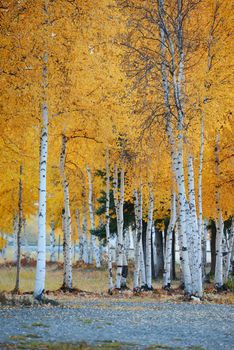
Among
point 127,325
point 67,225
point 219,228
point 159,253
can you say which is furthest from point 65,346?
point 159,253

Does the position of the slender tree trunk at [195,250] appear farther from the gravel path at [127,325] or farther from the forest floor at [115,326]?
the gravel path at [127,325]

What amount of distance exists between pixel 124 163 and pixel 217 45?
5942mm

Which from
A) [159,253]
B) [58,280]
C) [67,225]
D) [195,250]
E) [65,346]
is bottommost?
[65,346]

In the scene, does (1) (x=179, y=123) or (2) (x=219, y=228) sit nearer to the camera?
(1) (x=179, y=123)

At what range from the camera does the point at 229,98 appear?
711 inches

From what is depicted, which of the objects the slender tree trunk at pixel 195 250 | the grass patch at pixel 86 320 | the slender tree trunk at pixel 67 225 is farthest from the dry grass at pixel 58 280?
the grass patch at pixel 86 320

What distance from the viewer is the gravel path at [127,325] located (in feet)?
28.6

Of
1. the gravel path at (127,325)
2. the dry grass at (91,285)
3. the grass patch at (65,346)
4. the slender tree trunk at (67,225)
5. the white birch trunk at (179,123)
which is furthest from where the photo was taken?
the slender tree trunk at (67,225)

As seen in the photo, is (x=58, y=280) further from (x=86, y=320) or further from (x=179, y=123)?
(x=86, y=320)

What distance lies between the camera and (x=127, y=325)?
10891 millimetres

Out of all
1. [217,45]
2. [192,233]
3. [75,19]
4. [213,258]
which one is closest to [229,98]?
[217,45]

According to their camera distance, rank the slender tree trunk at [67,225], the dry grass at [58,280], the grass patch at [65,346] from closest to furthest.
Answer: the grass patch at [65,346], the slender tree trunk at [67,225], the dry grass at [58,280]

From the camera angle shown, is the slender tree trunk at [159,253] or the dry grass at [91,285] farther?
the slender tree trunk at [159,253]

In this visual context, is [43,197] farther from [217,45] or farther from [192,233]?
[217,45]
